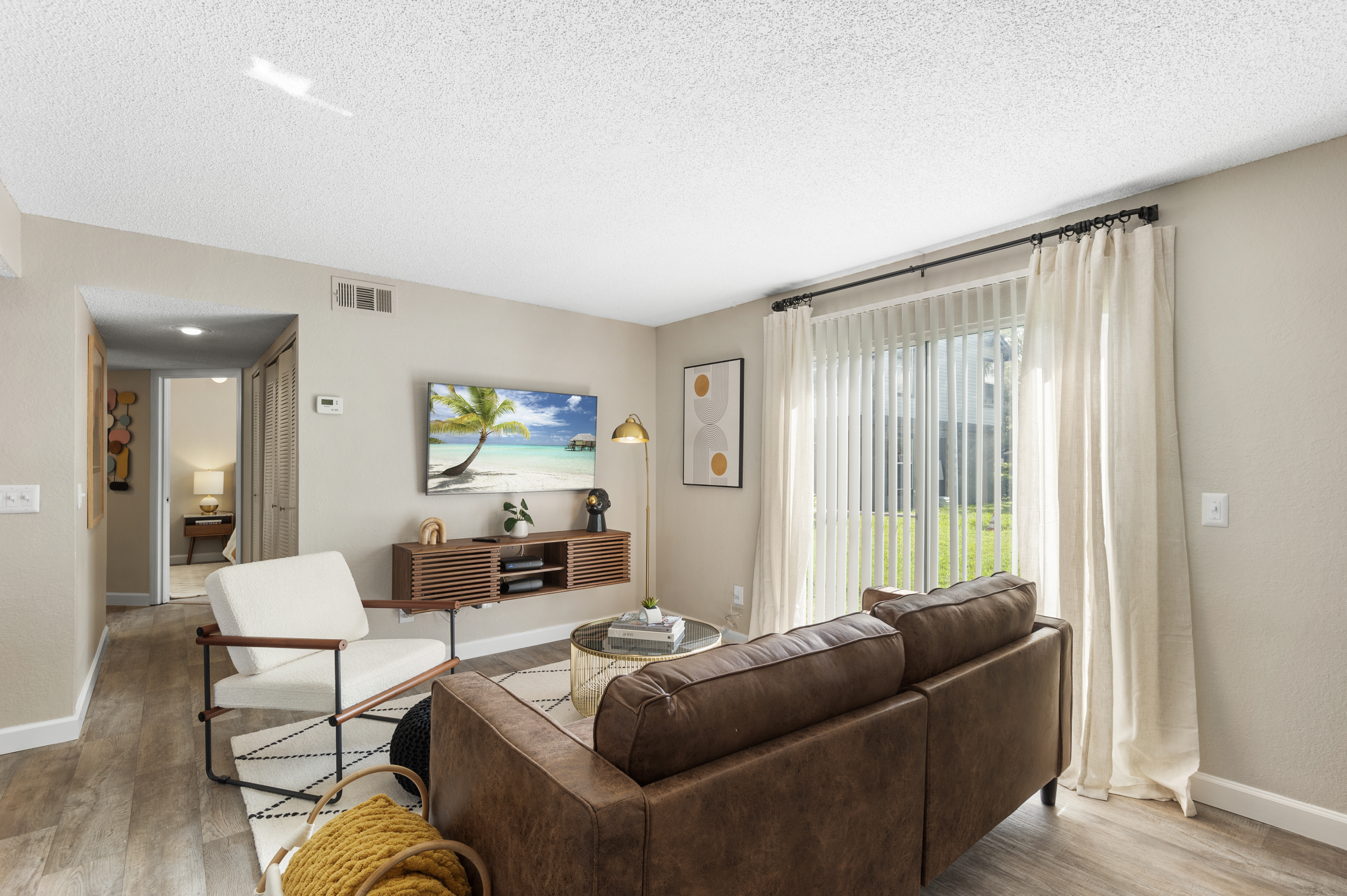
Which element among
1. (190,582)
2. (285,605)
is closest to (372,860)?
(285,605)

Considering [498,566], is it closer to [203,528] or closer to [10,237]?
[10,237]

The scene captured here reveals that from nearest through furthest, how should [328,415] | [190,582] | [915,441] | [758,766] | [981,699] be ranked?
1. [758,766]
2. [981,699]
3. [915,441]
4. [328,415]
5. [190,582]

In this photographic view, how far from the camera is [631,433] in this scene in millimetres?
4270

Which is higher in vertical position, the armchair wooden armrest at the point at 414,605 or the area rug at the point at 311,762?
the armchair wooden armrest at the point at 414,605

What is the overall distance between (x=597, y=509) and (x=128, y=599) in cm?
438

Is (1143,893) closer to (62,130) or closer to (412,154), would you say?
(412,154)

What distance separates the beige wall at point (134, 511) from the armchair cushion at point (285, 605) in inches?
148

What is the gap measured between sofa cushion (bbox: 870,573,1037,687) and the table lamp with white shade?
8581mm

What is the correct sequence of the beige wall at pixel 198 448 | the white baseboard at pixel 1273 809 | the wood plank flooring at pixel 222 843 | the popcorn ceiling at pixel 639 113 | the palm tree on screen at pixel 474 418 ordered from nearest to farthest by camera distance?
1. the popcorn ceiling at pixel 639 113
2. the wood plank flooring at pixel 222 843
3. the white baseboard at pixel 1273 809
4. the palm tree on screen at pixel 474 418
5. the beige wall at pixel 198 448

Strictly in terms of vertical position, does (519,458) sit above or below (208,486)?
above

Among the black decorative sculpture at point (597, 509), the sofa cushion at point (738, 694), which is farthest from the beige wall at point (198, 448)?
the sofa cushion at point (738, 694)

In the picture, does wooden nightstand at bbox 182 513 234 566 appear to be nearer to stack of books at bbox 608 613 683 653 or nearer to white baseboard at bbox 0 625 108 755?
white baseboard at bbox 0 625 108 755

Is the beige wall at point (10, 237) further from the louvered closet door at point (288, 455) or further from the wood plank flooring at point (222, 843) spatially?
the wood plank flooring at point (222, 843)

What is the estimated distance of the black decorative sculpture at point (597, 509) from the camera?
15.5ft
